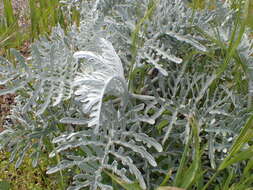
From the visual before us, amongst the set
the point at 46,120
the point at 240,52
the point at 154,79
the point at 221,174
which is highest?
the point at 240,52

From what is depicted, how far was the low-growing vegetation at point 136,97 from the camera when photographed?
1050mm

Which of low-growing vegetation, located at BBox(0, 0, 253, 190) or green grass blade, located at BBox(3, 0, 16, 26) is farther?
green grass blade, located at BBox(3, 0, 16, 26)

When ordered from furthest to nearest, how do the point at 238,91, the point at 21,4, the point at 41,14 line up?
the point at 21,4
the point at 41,14
the point at 238,91

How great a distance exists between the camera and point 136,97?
111 cm

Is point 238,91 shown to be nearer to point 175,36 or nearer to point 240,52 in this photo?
point 240,52

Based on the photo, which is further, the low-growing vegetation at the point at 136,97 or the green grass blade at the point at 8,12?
the green grass blade at the point at 8,12

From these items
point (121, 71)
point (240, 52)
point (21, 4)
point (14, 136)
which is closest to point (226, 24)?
point (240, 52)

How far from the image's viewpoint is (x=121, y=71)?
1.06 meters

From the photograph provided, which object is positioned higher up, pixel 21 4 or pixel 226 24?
pixel 226 24

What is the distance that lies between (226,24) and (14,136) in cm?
82

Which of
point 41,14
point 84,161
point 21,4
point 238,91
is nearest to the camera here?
point 84,161

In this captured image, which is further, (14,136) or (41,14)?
(41,14)

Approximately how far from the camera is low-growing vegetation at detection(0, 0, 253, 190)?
41.3 inches

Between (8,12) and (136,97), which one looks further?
(8,12)
